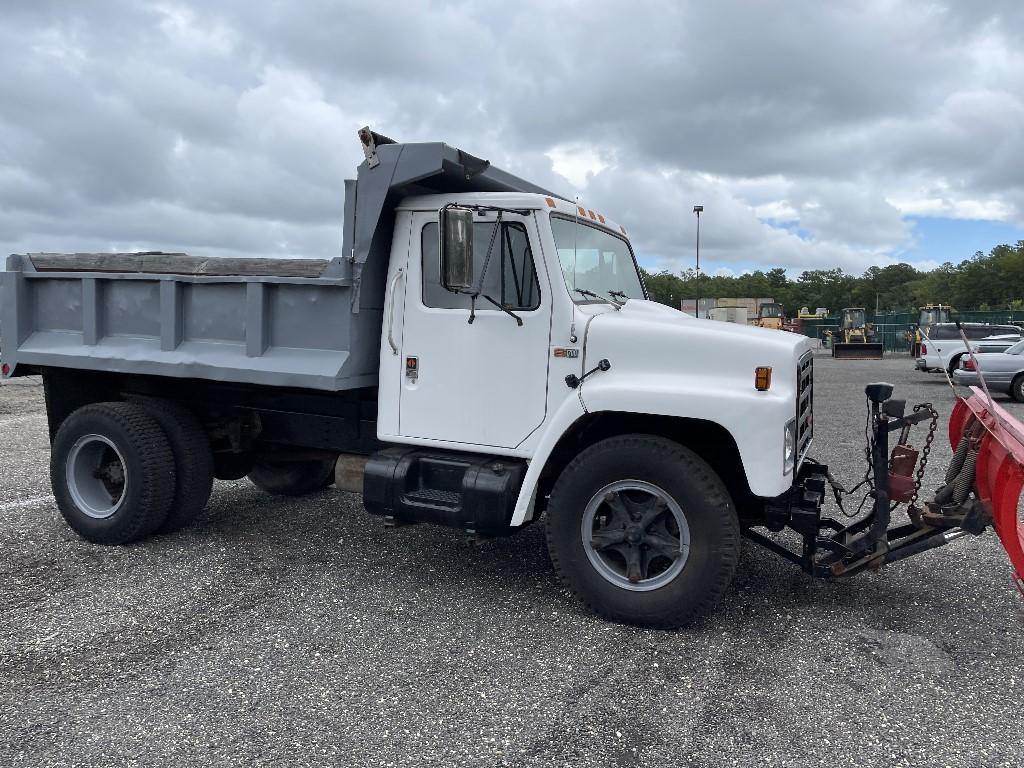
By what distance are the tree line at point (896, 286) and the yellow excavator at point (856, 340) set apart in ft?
44.7

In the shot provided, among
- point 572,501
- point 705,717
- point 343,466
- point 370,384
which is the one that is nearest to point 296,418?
point 343,466

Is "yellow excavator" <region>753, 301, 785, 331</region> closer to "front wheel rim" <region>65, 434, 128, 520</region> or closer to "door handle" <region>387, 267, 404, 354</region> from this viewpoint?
"door handle" <region>387, 267, 404, 354</region>

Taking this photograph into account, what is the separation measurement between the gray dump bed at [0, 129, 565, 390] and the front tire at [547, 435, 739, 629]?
5.23 ft

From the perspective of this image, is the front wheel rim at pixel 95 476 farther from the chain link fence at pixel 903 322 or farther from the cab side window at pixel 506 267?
the chain link fence at pixel 903 322

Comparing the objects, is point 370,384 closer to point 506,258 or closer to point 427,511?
point 427,511

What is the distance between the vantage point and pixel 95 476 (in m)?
5.69

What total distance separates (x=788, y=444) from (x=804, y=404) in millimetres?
611

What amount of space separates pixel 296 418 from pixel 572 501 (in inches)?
90.6


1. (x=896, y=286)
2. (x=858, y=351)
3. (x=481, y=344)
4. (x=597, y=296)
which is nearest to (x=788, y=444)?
(x=597, y=296)

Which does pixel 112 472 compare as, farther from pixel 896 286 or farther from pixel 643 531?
pixel 896 286

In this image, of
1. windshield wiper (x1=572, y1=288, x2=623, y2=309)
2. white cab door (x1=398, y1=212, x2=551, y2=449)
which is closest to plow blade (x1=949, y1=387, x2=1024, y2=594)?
windshield wiper (x1=572, y1=288, x2=623, y2=309)

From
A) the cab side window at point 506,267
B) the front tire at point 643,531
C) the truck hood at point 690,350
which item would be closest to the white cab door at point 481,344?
the cab side window at point 506,267

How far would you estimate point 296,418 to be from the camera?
18.0 feet

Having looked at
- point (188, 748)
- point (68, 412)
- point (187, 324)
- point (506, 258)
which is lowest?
point (188, 748)
